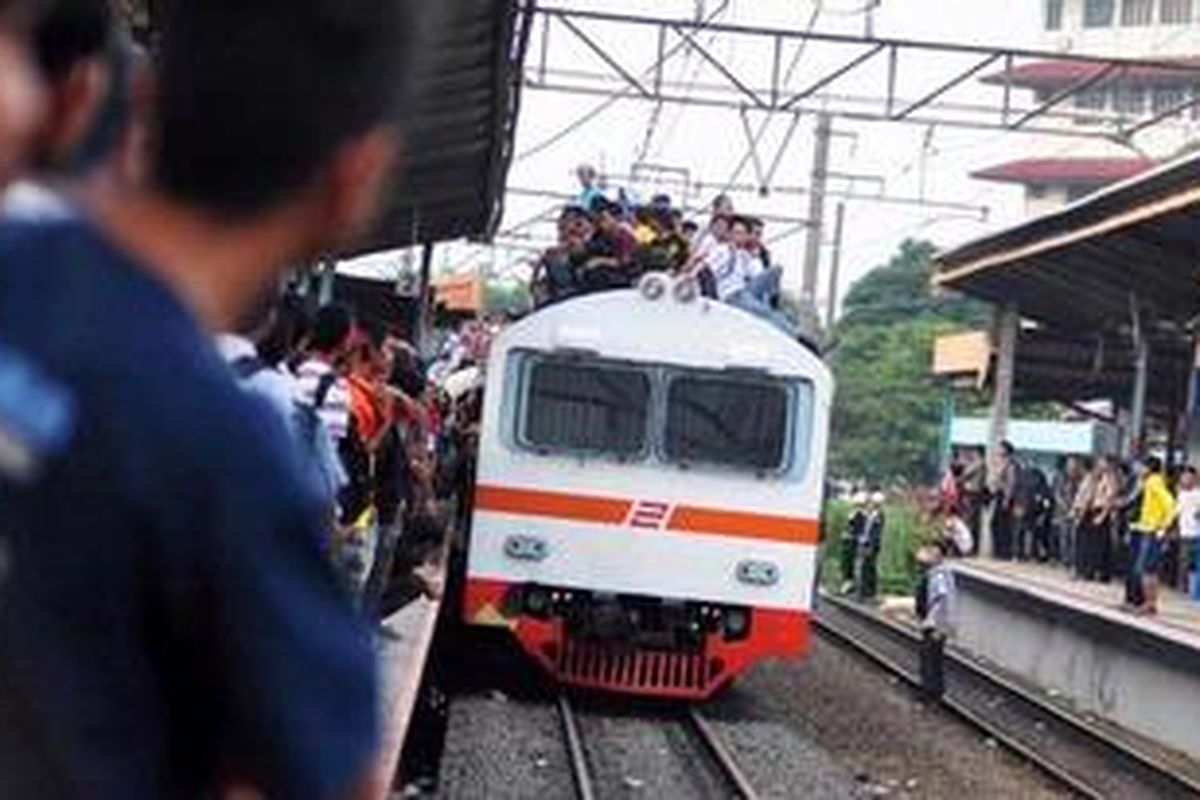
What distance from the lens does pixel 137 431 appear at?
1.41m

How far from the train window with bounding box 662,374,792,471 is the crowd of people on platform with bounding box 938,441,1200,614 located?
3291 mm

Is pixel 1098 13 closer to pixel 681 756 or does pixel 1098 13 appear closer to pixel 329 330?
pixel 681 756

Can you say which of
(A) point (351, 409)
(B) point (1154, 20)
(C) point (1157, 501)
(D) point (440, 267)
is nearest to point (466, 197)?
(C) point (1157, 501)

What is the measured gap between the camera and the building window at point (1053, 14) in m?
85.0

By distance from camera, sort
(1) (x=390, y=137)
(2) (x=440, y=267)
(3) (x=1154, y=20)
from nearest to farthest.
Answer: (1) (x=390, y=137)
(2) (x=440, y=267)
(3) (x=1154, y=20)

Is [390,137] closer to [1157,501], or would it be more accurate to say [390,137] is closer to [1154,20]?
[1157,501]

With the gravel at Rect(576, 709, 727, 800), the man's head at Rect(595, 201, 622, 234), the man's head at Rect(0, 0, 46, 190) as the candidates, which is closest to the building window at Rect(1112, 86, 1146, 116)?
the man's head at Rect(595, 201, 622, 234)

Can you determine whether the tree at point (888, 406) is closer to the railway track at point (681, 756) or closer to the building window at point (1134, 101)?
the building window at point (1134, 101)

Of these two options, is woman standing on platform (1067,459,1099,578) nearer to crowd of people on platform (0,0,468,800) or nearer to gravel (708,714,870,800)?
gravel (708,714,870,800)

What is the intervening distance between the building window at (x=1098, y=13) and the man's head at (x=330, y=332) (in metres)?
77.7

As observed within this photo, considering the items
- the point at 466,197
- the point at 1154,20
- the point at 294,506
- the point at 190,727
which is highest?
the point at 1154,20

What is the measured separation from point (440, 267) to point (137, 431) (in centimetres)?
4805

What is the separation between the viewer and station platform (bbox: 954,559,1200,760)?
17562mm

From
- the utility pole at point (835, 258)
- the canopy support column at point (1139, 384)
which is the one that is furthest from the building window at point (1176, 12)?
the canopy support column at point (1139, 384)
